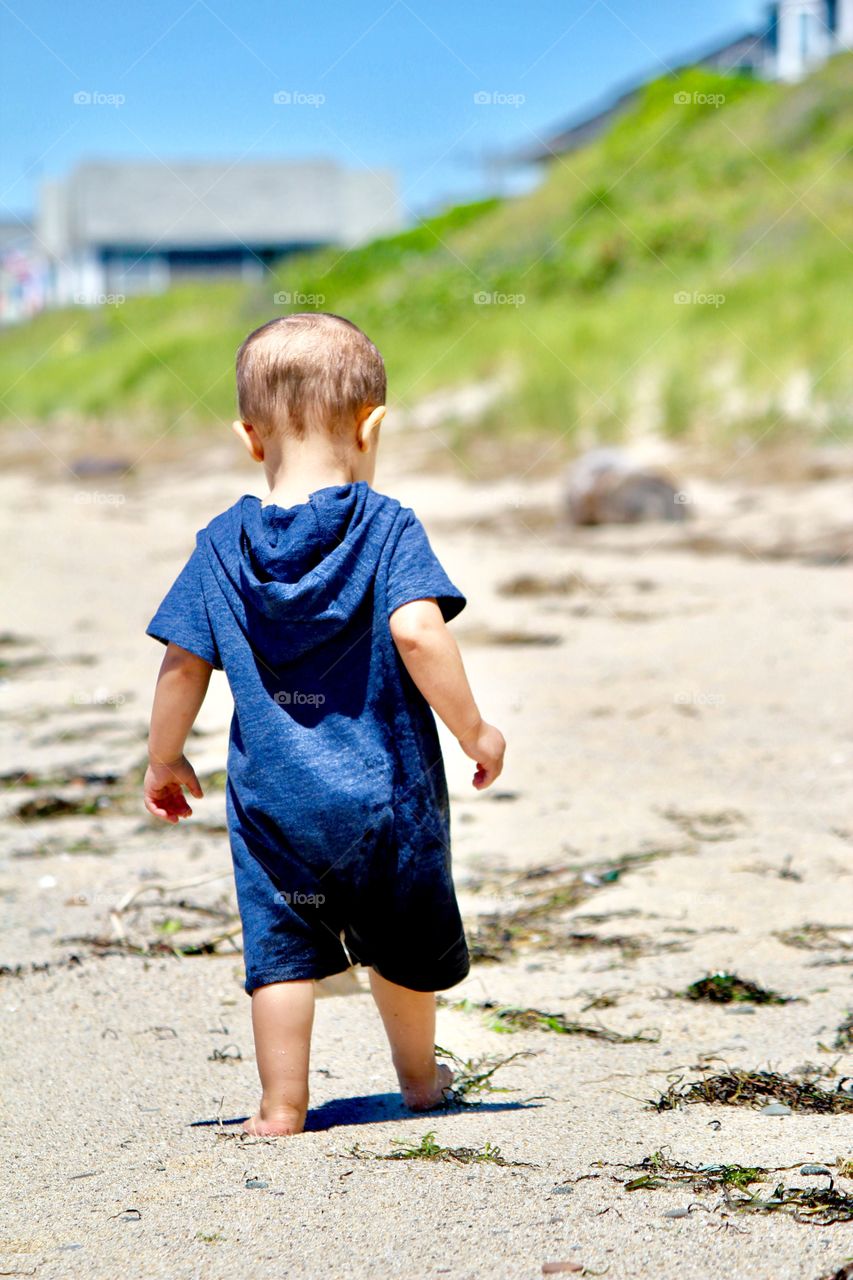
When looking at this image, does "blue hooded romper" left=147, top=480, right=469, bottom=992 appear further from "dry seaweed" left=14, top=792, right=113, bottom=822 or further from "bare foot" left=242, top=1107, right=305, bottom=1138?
"dry seaweed" left=14, top=792, right=113, bottom=822

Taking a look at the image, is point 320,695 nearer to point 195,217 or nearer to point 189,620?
point 189,620

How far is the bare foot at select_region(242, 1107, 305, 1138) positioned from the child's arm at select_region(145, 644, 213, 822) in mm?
482

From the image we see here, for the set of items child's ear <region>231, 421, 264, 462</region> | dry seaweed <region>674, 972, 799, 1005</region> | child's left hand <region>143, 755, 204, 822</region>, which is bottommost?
dry seaweed <region>674, 972, 799, 1005</region>

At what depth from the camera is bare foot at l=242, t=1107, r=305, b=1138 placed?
1971mm

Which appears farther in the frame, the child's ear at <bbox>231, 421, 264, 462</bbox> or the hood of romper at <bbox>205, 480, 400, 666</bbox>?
the child's ear at <bbox>231, 421, 264, 462</bbox>

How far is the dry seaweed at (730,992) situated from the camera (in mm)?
2510

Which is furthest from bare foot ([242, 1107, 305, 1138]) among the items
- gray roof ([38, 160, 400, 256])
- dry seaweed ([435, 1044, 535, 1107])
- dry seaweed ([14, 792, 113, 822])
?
gray roof ([38, 160, 400, 256])

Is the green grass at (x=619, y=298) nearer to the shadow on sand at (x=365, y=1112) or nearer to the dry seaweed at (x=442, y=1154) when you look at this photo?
the shadow on sand at (x=365, y=1112)

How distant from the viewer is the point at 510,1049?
238cm

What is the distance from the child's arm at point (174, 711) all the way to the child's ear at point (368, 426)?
39 cm

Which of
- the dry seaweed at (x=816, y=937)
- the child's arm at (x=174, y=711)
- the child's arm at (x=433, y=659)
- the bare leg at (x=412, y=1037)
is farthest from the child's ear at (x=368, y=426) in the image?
the dry seaweed at (x=816, y=937)

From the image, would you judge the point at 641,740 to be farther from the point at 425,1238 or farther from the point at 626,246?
the point at 626,246

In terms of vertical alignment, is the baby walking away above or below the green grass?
below

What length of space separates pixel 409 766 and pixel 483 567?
202 inches
